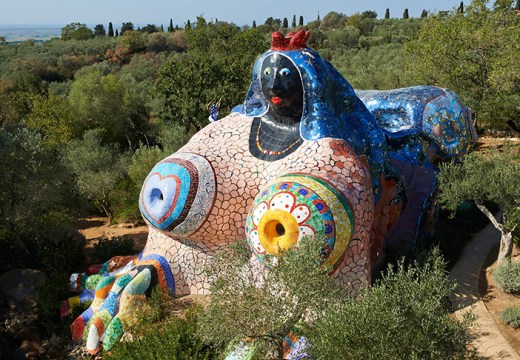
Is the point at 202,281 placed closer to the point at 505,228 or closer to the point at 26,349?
the point at 26,349

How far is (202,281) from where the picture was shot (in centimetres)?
1279

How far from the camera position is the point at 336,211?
→ 1009 cm

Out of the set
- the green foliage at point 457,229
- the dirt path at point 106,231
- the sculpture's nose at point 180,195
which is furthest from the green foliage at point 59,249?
the green foliage at point 457,229

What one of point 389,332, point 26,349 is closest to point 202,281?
point 26,349

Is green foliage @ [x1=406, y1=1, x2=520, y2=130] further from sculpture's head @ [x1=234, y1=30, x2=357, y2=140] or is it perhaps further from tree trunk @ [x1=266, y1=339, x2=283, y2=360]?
tree trunk @ [x1=266, y1=339, x2=283, y2=360]

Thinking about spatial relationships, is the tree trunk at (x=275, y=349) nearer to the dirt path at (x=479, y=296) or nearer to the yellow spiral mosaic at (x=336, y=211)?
the yellow spiral mosaic at (x=336, y=211)

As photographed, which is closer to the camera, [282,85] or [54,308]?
[282,85]

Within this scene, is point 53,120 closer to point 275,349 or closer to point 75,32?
point 275,349

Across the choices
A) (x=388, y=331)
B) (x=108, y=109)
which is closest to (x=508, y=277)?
(x=388, y=331)

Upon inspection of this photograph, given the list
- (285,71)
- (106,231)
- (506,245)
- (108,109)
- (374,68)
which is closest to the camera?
(285,71)

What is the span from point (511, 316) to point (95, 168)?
698 inches

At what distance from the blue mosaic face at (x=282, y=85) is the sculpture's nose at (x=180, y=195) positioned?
2323mm

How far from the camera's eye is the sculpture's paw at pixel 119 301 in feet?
38.6

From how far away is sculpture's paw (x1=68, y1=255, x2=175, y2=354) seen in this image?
463 inches
